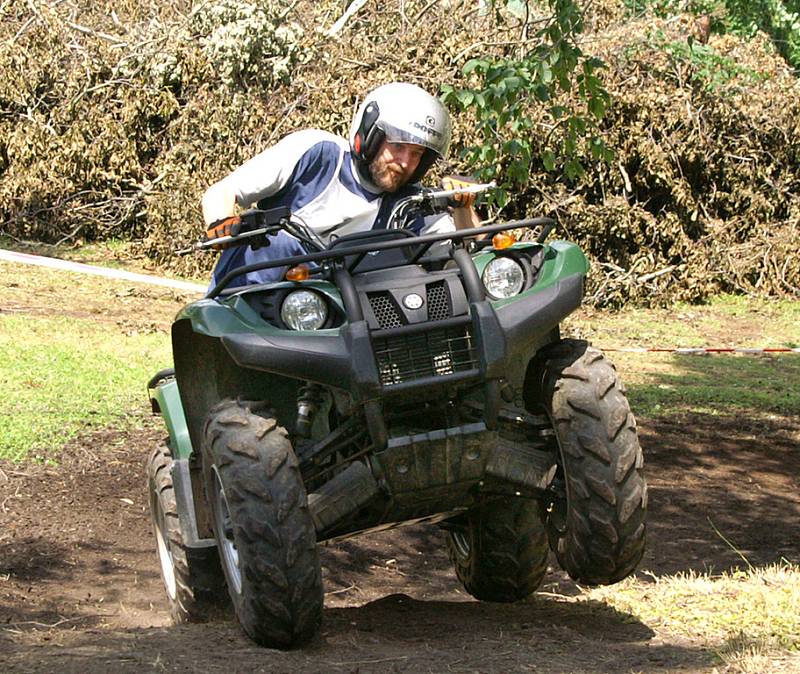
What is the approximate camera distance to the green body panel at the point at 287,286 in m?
3.93

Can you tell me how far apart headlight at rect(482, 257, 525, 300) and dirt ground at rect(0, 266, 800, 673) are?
115 centimetres

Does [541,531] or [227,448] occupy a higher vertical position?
[227,448]

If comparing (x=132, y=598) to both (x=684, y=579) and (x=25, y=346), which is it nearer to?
(x=684, y=579)

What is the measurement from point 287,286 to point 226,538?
2.81 ft

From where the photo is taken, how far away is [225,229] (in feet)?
13.7

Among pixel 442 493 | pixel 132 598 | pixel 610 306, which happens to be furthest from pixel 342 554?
pixel 610 306

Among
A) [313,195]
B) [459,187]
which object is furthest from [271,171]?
[459,187]

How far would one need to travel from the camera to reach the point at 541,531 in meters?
5.08

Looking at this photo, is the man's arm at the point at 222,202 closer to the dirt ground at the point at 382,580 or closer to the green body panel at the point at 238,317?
the green body panel at the point at 238,317

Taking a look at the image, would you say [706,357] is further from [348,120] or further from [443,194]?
[443,194]

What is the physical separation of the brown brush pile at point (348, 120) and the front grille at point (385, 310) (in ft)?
32.1

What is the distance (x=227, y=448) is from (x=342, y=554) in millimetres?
2677

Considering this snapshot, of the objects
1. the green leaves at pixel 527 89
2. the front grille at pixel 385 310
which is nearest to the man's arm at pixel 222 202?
the front grille at pixel 385 310

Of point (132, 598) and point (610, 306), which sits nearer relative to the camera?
point (132, 598)
